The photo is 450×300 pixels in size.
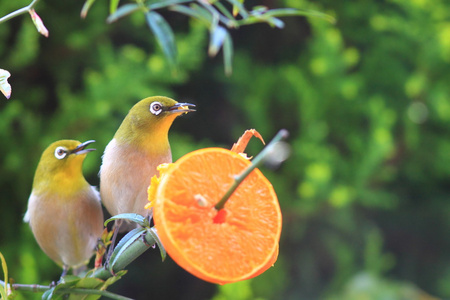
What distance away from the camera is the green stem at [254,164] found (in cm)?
28

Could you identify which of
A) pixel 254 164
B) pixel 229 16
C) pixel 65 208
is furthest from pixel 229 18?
pixel 65 208

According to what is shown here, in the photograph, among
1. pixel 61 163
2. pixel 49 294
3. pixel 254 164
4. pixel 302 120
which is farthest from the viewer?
pixel 302 120

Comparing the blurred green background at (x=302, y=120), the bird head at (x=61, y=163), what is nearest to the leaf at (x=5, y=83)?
the bird head at (x=61, y=163)

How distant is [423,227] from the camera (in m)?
1.89

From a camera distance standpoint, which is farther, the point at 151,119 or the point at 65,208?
the point at 65,208

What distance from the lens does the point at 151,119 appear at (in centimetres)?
44

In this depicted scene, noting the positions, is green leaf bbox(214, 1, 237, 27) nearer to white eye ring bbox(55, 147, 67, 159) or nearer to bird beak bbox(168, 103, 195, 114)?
bird beak bbox(168, 103, 195, 114)

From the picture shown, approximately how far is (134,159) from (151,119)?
0.14 feet

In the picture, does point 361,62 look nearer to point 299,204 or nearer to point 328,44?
point 328,44

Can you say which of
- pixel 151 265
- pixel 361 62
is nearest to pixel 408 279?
pixel 361 62

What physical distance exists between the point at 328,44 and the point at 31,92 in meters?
0.84

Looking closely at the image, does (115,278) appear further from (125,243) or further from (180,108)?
(180,108)

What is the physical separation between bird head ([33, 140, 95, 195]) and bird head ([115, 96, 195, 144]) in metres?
0.04

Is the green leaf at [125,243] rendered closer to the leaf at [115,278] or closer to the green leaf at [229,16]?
the leaf at [115,278]
